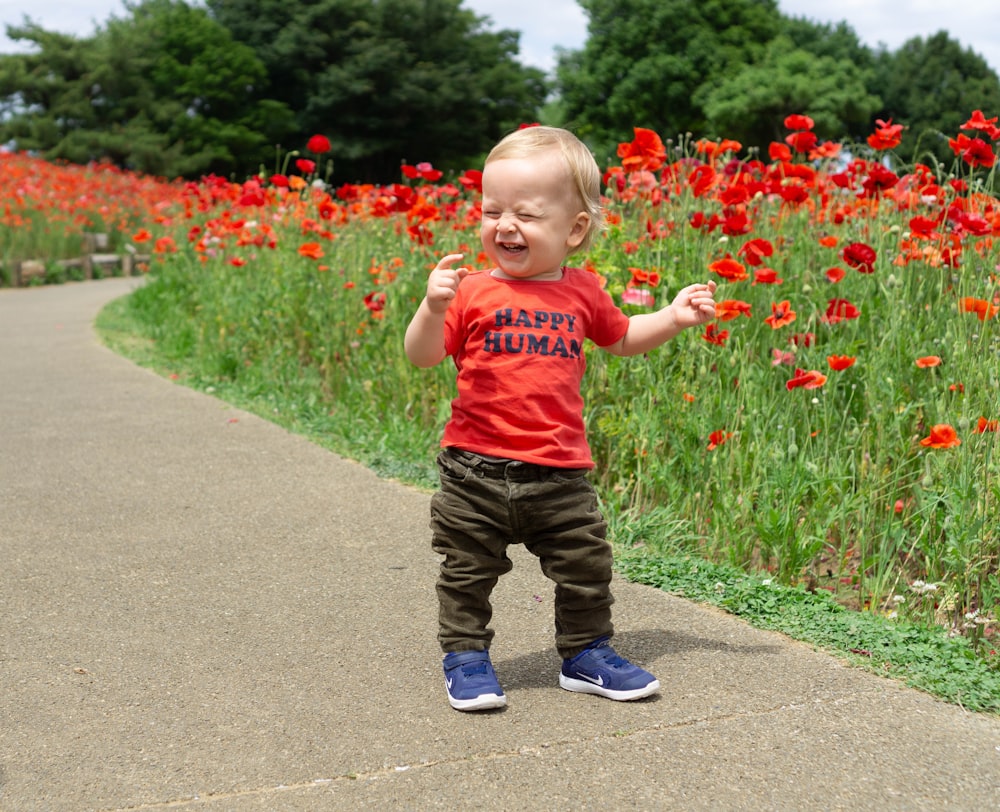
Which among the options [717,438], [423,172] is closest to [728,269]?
[717,438]

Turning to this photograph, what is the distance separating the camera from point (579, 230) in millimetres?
2645

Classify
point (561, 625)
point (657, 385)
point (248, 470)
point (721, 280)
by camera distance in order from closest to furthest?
point (561, 625)
point (657, 385)
point (721, 280)
point (248, 470)

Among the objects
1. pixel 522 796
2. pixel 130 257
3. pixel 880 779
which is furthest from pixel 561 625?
pixel 130 257

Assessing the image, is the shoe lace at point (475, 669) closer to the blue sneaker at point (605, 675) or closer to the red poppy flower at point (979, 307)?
the blue sneaker at point (605, 675)

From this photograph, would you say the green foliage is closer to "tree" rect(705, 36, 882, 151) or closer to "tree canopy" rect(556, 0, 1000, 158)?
"tree canopy" rect(556, 0, 1000, 158)

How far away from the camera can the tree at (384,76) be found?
37469 millimetres

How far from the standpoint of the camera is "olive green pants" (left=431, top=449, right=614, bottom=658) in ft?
8.37

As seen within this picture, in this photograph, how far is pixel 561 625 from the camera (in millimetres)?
2713

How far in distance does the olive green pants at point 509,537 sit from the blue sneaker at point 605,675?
27 millimetres

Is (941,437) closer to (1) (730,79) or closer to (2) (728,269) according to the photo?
(2) (728,269)

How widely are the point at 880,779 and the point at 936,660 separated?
0.64 meters

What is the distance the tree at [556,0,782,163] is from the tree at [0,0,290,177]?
12874 millimetres

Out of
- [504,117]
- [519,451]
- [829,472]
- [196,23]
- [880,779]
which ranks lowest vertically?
[880,779]

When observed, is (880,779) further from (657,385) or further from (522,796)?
(657,385)
